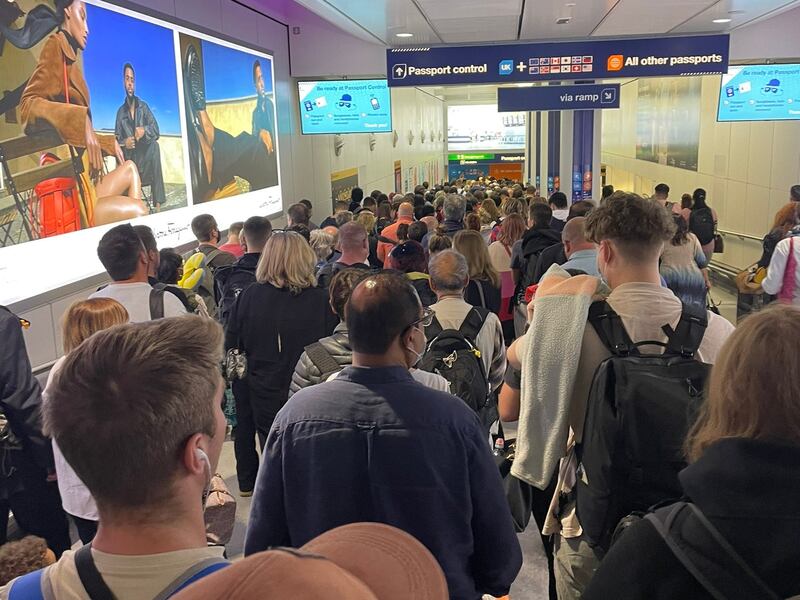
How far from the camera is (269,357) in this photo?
3.90 m

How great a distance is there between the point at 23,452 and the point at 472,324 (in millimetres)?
2089

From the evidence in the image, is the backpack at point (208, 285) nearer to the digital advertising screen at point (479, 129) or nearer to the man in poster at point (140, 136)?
the man in poster at point (140, 136)

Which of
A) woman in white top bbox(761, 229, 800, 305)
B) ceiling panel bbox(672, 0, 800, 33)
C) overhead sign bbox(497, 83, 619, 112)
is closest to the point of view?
woman in white top bbox(761, 229, 800, 305)

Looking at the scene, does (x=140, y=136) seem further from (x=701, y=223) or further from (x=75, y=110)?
(x=701, y=223)

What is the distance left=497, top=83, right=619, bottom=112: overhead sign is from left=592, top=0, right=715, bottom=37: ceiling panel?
821 mm

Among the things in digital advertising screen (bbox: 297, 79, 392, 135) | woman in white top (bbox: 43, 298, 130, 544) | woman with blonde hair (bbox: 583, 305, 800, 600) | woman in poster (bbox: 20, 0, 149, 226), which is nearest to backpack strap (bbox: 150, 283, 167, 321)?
woman in white top (bbox: 43, 298, 130, 544)

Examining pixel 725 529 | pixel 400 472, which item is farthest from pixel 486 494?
pixel 725 529

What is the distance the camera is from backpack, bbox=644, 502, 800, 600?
1153mm

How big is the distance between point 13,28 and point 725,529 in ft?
15.7

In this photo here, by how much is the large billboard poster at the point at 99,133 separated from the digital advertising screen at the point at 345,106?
220 centimetres

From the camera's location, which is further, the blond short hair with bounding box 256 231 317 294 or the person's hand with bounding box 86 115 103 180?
the person's hand with bounding box 86 115 103 180

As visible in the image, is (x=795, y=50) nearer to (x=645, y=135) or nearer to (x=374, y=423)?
(x=374, y=423)

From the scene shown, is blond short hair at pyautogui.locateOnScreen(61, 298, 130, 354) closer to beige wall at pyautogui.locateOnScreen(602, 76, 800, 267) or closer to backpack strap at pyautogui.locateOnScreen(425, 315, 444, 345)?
backpack strap at pyautogui.locateOnScreen(425, 315, 444, 345)

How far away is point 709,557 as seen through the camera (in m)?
1.18
